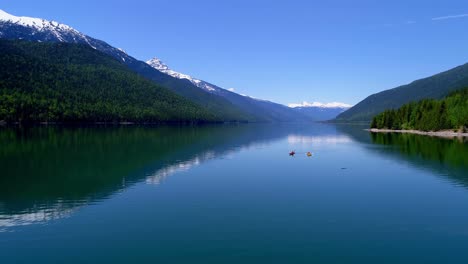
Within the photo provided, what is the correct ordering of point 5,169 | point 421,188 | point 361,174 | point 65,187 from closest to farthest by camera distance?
point 65,187 → point 421,188 → point 5,169 → point 361,174

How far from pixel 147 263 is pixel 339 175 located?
44.6m

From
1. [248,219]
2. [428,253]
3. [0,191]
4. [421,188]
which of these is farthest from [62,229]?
[421,188]

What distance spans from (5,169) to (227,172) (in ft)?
118

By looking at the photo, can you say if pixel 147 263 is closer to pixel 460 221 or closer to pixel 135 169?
pixel 460 221

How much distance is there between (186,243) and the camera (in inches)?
1040

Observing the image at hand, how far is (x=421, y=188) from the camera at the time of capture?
49.2m

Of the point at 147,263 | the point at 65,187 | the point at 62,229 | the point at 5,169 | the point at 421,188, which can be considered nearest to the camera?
the point at 147,263

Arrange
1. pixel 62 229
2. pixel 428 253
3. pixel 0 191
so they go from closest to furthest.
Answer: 1. pixel 428 253
2. pixel 62 229
3. pixel 0 191

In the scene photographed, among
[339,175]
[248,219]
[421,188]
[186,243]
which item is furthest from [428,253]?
[339,175]

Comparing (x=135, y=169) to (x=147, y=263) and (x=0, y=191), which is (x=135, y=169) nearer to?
(x=0, y=191)

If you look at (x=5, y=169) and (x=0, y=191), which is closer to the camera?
(x=0, y=191)

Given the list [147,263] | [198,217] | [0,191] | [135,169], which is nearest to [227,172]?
[135,169]

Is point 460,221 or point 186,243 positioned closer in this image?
point 186,243

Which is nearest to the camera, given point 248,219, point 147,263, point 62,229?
point 147,263
